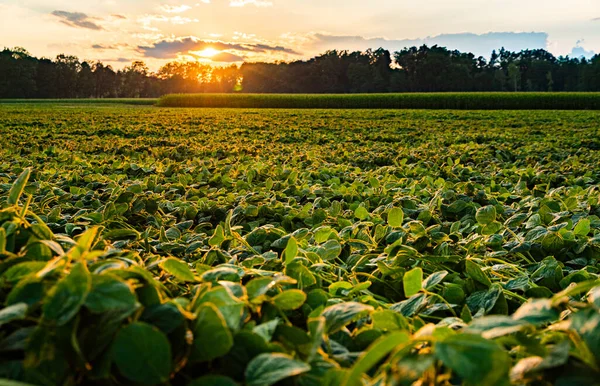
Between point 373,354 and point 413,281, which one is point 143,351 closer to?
point 373,354

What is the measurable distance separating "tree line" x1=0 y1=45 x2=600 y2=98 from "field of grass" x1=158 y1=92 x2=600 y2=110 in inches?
1687

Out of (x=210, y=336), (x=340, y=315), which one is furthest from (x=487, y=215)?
(x=210, y=336)

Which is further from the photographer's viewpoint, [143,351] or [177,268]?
[177,268]

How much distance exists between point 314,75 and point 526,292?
89555 millimetres

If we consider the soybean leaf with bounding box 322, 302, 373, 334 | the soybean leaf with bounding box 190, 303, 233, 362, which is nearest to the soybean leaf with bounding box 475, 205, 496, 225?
the soybean leaf with bounding box 322, 302, 373, 334

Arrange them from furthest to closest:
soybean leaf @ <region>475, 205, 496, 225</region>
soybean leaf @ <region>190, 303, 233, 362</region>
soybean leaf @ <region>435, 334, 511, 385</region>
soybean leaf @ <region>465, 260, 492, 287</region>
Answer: soybean leaf @ <region>475, 205, 496, 225</region>, soybean leaf @ <region>465, 260, 492, 287</region>, soybean leaf @ <region>190, 303, 233, 362</region>, soybean leaf @ <region>435, 334, 511, 385</region>

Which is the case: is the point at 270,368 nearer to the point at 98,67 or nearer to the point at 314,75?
the point at 314,75

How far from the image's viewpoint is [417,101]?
134 feet

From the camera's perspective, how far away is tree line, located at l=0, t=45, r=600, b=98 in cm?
7988

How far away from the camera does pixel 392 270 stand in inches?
61.4

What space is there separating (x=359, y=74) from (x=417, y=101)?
46.7 m

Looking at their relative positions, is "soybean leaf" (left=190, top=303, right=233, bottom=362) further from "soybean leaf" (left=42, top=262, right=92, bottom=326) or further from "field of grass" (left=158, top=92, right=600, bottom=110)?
"field of grass" (left=158, top=92, right=600, bottom=110)

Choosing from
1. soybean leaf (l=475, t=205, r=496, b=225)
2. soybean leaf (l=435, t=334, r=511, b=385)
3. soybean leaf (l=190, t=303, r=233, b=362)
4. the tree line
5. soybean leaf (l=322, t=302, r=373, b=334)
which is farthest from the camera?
the tree line

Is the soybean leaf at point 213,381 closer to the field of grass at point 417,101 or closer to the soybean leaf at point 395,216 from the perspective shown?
the soybean leaf at point 395,216
